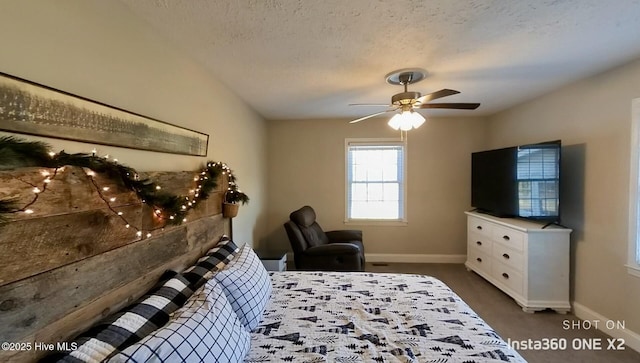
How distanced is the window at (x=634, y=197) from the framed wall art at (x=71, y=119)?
11.9 ft

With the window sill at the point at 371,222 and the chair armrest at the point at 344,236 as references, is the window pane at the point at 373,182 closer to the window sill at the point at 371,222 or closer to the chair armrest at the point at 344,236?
the window sill at the point at 371,222

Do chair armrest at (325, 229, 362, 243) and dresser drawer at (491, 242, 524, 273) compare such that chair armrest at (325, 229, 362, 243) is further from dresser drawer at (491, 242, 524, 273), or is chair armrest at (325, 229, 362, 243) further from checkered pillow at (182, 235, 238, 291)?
checkered pillow at (182, 235, 238, 291)

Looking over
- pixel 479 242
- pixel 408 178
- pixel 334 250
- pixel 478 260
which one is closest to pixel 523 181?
pixel 479 242

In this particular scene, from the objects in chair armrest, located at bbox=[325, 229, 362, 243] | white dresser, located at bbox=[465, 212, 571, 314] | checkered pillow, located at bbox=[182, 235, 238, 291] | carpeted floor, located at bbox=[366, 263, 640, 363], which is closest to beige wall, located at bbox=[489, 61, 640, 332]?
white dresser, located at bbox=[465, 212, 571, 314]

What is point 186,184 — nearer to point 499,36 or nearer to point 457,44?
point 457,44

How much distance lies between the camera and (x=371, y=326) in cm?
153

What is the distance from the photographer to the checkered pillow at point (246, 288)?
5.04ft

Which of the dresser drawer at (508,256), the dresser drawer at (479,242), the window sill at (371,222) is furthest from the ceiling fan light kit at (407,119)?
the window sill at (371,222)

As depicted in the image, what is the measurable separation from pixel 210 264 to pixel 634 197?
11.3ft

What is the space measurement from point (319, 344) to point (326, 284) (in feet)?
2.65

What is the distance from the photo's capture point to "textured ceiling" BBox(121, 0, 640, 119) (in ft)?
5.06

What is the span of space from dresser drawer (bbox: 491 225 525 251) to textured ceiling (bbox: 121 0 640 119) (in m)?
1.60

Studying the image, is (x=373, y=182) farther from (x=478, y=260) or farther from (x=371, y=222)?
(x=478, y=260)

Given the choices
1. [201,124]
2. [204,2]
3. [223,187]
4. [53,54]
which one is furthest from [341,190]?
[53,54]
